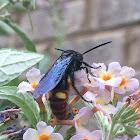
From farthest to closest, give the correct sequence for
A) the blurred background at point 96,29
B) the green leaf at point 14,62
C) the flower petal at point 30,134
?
the blurred background at point 96,29
the green leaf at point 14,62
the flower petal at point 30,134

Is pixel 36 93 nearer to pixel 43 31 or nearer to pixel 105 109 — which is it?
pixel 105 109

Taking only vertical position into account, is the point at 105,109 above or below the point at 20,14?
above

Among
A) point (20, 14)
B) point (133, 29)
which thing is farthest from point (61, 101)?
point (20, 14)

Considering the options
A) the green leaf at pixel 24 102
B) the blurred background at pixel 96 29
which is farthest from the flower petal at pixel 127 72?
the blurred background at pixel 96 29

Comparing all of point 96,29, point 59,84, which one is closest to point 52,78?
point 59,84

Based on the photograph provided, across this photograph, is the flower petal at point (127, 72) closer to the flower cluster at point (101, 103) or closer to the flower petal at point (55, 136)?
the flower cluster at point (101, 103)

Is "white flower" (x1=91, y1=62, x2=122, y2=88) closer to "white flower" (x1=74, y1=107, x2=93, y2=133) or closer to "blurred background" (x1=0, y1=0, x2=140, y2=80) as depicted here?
"white flower" (x1=74, y1=107, x2=93, y2=133)

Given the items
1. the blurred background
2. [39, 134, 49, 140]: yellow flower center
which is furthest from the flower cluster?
the blurred background
